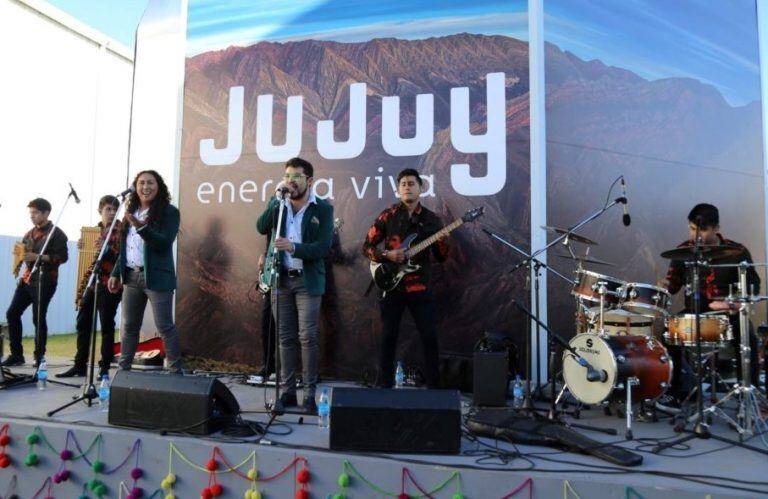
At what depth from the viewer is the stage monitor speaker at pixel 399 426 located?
3123mm

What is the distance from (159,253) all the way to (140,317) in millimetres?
579

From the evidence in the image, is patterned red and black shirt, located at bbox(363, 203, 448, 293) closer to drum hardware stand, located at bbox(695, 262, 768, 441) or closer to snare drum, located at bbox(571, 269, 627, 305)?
snare drum, located at bbox(571, 269, 627, 305)

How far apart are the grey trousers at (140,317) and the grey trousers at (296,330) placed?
103cm

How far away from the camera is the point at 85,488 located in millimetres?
3447

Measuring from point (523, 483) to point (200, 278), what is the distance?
4.61 metres

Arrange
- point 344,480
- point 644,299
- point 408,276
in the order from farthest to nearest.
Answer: point 408,276 → point 644,299 → point 344,480

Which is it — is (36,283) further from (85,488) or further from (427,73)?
(427,73)

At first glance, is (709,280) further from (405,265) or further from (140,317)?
(140,317)

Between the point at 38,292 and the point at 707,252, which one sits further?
the point at 38,292

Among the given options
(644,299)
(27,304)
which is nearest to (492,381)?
(644,299)

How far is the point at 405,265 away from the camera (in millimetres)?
4820

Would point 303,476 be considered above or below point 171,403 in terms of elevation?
below

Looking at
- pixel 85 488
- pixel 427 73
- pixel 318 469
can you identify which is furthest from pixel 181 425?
pixel 427 73

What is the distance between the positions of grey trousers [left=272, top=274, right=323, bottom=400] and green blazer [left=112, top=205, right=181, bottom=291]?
1.07 meters
